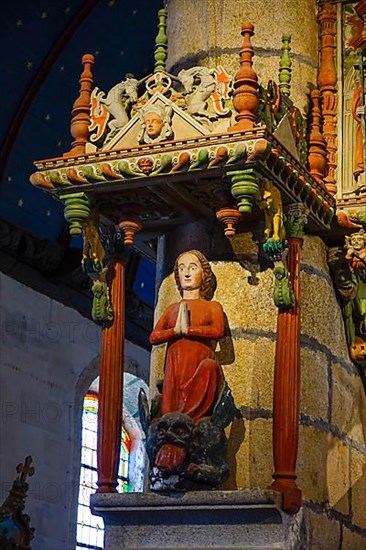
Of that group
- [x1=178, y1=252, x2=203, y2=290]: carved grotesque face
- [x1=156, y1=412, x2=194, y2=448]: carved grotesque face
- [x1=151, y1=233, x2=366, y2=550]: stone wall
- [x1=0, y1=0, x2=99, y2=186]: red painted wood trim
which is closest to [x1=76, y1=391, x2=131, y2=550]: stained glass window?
[x1=0, y1=0, x2=99, y2=186]: red painted wood trim

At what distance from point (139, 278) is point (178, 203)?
7965 millimetres

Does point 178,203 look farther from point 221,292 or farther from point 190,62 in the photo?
point 190,62

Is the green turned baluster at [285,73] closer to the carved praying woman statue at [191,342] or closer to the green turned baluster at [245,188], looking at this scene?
the green turned baluster at [245,188]

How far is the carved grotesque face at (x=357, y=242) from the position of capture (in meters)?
5.72

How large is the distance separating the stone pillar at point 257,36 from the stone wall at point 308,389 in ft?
2.75

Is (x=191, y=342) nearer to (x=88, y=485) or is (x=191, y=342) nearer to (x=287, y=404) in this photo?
(x=287, y=404)

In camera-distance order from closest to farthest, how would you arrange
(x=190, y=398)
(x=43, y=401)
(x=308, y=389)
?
(x=190, y=398), (x=308, y=389), (x=43, y=401)

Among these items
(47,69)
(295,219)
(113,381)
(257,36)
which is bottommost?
(113,381)

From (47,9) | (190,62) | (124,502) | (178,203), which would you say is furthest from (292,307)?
(47,9)

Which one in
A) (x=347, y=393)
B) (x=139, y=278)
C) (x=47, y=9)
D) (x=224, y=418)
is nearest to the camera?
(x=224, y=418)

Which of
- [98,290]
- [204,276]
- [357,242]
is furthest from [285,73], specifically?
[98,290]

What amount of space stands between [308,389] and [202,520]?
870mm

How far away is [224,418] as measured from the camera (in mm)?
5117

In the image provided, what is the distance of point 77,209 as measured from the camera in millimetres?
5430
